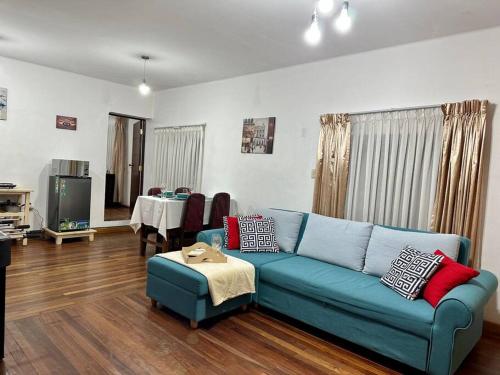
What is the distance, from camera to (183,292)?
109 inches

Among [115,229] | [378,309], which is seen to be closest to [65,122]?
[115,229]

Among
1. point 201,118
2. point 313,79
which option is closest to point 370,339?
point 313,79

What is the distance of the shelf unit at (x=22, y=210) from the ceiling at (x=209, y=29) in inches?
72.8

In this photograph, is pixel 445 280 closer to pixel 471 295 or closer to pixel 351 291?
pixel 471 295

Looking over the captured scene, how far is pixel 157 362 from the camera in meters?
2.25

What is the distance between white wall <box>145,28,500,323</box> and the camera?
299 centimetres

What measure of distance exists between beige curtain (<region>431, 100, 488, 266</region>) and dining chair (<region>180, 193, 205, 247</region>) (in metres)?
2.71

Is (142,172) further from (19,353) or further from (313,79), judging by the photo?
(19,353)

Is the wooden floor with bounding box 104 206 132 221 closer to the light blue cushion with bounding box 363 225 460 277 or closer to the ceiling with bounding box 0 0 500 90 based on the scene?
the ceiling with bounding box 0 0 500 90

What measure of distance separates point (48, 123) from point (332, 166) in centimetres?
434

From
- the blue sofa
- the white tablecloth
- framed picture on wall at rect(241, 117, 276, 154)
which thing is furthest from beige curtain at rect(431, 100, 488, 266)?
the white tablecloth

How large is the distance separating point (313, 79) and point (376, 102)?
893mm

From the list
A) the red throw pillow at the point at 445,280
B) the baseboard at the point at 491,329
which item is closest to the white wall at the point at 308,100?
the baseboard at the point at 491,329

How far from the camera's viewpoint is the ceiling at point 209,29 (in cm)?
279
